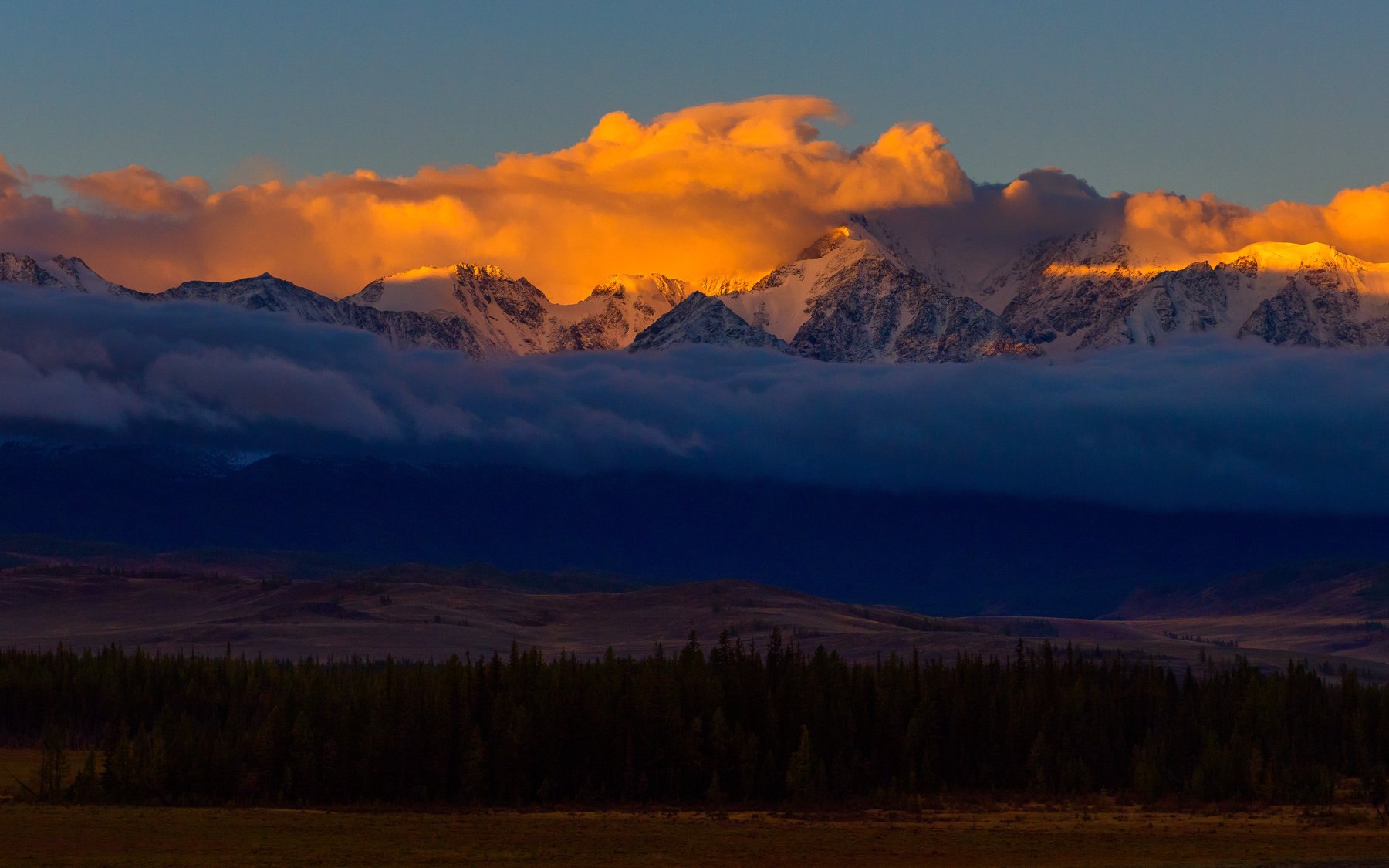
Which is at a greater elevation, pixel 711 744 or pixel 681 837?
pixel 711 744

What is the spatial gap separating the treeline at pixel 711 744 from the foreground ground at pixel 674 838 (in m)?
12.5

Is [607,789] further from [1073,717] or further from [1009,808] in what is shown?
[1073,717]

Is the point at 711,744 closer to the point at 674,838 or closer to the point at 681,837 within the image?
the point at 681,837

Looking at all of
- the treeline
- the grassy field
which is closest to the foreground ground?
the grassy field

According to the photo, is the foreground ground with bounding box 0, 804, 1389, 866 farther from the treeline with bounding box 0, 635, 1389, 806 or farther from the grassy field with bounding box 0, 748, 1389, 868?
the treeline with bounding box 0, 635, 1389, 806

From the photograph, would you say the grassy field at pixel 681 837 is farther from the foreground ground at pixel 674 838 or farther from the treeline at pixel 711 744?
the treeline at pixel 711 744

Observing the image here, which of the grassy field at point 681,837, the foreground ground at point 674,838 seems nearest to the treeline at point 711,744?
the grassy field at point 681,837

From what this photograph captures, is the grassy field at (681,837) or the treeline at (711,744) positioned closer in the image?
the grassy field at (681,837)

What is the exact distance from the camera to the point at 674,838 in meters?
125

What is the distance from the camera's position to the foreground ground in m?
112

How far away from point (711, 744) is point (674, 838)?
134ft

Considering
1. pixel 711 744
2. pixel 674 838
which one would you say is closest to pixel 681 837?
pixel 674 838

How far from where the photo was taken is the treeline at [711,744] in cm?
15788

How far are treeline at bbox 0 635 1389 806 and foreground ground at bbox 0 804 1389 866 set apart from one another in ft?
41.1
